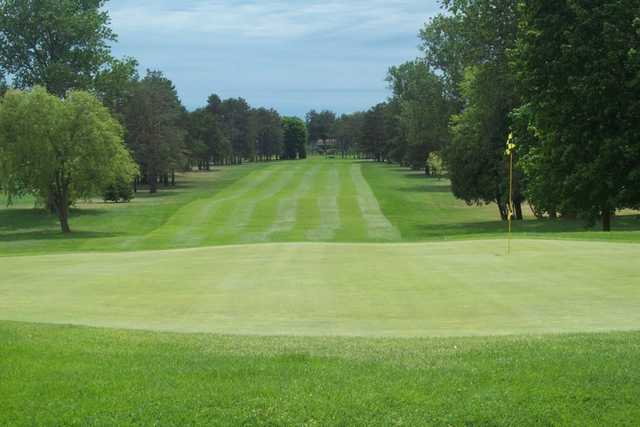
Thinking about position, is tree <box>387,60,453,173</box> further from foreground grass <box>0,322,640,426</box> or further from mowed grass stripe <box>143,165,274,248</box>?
foreground grass <box>0,322,640,426</box>

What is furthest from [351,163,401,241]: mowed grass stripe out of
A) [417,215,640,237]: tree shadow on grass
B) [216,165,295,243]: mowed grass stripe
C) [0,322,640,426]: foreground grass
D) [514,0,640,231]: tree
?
[0,322,640,426]: foreground grass

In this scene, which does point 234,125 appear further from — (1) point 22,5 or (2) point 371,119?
(1) point 22,5

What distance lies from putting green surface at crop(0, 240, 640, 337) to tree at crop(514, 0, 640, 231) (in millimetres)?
15764

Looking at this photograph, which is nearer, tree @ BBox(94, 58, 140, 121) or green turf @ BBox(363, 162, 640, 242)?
green turf @ BBox(363, 162, 640, 242)

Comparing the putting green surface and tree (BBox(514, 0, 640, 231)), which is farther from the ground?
tree (BBox(514, 0, 640, 231))

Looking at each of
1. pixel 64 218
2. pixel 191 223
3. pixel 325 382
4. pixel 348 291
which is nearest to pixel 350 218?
pixel 191 223

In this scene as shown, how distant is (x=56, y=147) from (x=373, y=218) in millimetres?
21855

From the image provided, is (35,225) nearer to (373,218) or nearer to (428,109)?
(373,218)

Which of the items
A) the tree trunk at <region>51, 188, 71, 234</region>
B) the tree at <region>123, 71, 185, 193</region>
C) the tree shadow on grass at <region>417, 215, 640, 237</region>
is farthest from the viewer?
the tree at <region>123, 71, 185, 193</region>

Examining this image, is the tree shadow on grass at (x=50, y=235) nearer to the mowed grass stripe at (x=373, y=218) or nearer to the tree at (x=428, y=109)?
the mowed grass stripe at (x=373, y=218)

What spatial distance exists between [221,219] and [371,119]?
115872 millimetres

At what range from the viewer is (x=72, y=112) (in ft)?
164

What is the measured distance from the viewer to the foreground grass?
284 inches

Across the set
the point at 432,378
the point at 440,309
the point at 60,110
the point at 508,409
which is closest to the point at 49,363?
the point at 432,378
